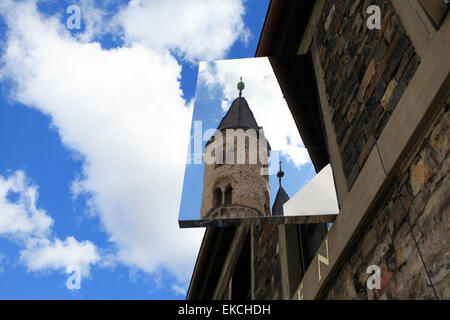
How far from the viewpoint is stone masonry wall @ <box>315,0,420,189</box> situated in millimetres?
2713

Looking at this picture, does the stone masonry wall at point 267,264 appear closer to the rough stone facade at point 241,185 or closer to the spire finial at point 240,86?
the rough stone facade at point 241,185

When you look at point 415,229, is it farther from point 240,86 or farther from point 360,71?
point 240,86

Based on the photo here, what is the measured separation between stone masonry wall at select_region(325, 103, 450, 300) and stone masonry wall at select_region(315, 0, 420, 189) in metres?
0.49

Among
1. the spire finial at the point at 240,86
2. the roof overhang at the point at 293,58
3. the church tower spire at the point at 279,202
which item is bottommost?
the church tower spire at the point at 279,202

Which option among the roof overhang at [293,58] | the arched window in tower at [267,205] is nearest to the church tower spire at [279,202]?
the arched window in tower at [267,205]

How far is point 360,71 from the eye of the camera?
328 cm

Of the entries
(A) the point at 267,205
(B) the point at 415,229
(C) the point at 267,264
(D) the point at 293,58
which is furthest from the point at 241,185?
(D) the point at 293,58

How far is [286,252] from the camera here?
4465mm

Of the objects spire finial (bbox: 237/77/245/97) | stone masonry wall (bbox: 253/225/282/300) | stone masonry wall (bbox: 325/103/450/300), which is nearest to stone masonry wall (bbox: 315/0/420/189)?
stone masonry wall (bbox: 325/103/450/300)

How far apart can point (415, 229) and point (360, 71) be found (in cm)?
149

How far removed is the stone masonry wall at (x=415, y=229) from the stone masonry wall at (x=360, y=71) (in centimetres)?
49

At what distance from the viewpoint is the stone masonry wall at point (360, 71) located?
2713 mm

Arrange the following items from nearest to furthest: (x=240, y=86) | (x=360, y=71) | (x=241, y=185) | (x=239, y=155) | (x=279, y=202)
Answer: (x=360, y=71), (x=279, y=202), (x=241, y=185), (x=239, y=155), (x=240, y=86)
